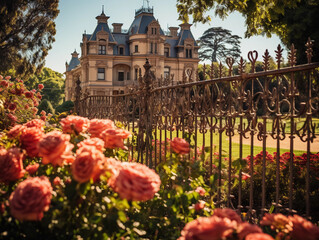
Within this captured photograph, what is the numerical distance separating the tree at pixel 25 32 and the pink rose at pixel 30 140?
20962 millimetres

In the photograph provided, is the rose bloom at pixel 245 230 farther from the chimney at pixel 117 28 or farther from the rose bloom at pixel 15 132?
the chimney at pixel 117 28

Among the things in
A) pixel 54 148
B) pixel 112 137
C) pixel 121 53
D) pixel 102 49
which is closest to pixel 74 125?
pixel 112 137

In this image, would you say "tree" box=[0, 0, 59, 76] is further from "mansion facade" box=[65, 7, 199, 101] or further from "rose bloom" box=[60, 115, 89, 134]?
"rose bloom" box=[60, 115, 89, 134]

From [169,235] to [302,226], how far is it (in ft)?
3.23

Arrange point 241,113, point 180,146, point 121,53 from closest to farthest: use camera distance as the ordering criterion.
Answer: point 180,146
point 241,113
point 121,53

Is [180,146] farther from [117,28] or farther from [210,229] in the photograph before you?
[117,28]

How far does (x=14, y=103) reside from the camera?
5.24m

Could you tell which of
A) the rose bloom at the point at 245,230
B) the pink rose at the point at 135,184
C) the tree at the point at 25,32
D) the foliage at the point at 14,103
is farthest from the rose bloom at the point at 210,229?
the tree at the point at 25,32

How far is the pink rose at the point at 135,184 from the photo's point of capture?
4.59ft

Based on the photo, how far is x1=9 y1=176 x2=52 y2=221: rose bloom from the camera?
1.32m

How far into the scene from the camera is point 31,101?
6.30 meters

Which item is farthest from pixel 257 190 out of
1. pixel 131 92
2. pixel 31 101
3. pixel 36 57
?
pixel 36 57

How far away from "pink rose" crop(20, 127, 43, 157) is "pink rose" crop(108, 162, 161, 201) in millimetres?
671

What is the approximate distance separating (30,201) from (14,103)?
4.44 m
